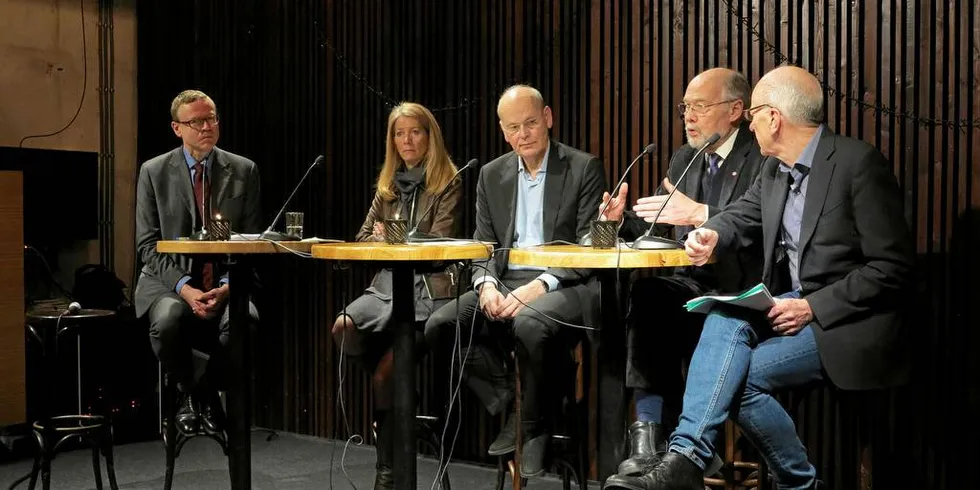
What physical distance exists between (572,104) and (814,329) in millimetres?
2210

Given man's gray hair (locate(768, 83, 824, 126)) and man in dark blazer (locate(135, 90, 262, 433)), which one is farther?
man in dark blazer (locate(135, 90, 262, 433))

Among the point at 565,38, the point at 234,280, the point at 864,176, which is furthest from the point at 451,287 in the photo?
the point at 864,176

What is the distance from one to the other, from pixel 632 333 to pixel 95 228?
420cm

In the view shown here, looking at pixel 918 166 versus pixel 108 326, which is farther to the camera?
pixel 108 326

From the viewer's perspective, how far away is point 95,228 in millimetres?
6293

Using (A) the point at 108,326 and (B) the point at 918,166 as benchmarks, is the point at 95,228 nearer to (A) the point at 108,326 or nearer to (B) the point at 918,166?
(A) the point at 108,326

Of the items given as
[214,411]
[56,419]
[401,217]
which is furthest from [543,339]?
[214,411]

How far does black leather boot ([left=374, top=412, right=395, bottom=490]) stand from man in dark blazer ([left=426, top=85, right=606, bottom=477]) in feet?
1.31

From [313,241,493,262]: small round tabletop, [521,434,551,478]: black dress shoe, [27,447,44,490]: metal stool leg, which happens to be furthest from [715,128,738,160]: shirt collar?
[27,447,44,490]: metal stool leg

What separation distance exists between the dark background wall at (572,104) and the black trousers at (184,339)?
46.5 inches

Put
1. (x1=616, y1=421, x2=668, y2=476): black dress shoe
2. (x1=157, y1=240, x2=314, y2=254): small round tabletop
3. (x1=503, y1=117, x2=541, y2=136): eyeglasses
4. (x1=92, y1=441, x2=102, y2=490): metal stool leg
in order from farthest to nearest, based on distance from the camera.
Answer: (x1=503, y1=117, x2=541, y2=136): eyeglasses < (x1=92, y1=441, x2=102, y2=490): metal stool leg < (x1=157, y1=240, x2=314, y2=254): small round tabletop < (x1=616, y1=421, x2=668, y2=476): black dress shoe

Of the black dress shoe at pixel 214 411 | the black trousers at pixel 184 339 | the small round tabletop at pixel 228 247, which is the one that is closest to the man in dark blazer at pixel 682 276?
the small round tabletop at pixel 228 247

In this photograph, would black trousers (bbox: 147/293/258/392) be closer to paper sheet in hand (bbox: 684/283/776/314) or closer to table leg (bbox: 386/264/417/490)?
table leg (bbox: 386/264/417/490)

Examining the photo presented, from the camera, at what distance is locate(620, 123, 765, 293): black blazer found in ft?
11.2
